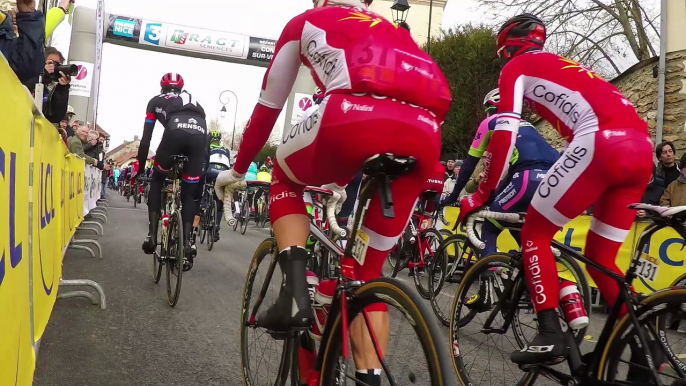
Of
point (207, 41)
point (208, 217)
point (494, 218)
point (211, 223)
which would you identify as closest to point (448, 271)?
point (494, 218)

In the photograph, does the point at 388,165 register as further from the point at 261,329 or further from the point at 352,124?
the point at 261,329

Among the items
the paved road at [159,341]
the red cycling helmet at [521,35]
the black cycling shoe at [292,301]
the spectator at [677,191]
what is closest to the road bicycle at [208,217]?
the paved road at [159,341]

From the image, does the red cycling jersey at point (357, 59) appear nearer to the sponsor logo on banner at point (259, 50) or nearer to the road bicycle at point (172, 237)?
the road bicycle at point (172, 237)

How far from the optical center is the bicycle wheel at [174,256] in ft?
17.4

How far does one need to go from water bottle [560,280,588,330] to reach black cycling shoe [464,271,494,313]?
0.67 m

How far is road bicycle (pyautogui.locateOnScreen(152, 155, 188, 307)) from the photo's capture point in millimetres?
5416

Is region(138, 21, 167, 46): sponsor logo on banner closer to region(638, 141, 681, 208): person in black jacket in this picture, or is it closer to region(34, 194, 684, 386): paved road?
region(34, 194, 684, 386): paved road

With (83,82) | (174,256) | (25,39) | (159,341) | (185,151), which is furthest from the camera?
(83,82)

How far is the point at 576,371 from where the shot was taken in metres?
2.58

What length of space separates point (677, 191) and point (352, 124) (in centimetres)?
653

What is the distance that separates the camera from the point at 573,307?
2.83 meters

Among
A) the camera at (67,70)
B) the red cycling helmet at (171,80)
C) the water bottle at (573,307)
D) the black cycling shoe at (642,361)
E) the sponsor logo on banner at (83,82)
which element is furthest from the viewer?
the sponsor logo on banner at (83,82)

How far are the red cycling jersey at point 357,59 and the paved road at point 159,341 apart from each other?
0.80 metres

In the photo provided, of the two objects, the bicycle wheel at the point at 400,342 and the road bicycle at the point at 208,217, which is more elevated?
the bicycle wheel at the point at 400,342
